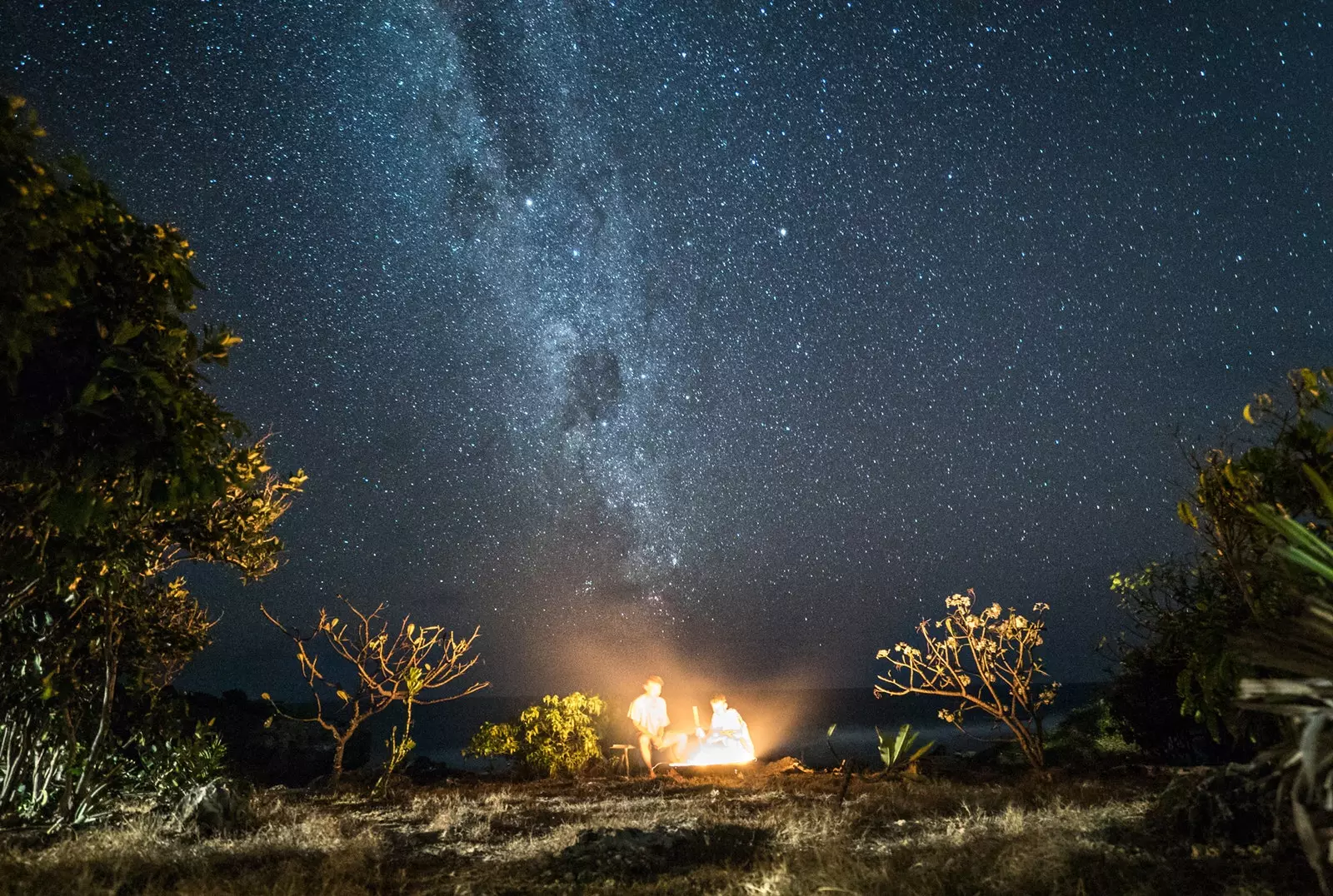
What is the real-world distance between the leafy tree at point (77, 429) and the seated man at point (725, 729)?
9.14 m

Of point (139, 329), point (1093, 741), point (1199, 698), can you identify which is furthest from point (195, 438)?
point (1093, 741)

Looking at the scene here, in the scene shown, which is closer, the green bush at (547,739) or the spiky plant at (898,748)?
the spiky plant at (898,748)

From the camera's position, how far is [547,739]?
46.8 ft

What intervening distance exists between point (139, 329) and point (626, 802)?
24.7 feet

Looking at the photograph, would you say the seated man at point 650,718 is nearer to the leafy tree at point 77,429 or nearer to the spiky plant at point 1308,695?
the leafy tree at point 77,429

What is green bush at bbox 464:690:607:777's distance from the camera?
14.1m

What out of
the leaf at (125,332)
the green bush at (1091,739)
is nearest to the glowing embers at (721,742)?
the green bush at (1091,739)

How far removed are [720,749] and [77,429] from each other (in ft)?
37.1

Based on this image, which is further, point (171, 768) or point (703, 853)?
point (171, 768)

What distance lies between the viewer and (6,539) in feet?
17.7

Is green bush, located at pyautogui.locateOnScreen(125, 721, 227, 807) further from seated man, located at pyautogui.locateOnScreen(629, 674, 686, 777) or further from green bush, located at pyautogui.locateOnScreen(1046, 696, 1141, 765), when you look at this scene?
green bush, located at pyautogui.locateOnScreen(1046, 696, 1141, 765)

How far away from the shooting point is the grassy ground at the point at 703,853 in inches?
167

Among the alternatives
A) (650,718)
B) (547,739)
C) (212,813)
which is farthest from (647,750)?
(212,813)

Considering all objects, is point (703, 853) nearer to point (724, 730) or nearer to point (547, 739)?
point (724, 730)
